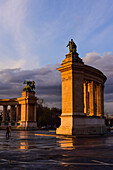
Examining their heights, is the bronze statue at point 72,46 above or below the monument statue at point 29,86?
above

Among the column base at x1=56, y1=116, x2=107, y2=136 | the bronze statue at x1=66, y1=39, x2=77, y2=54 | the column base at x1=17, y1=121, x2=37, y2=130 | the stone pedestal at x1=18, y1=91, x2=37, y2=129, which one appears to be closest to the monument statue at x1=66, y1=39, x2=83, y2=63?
the bronze statue at x1=66, y1=39, x2=77, y2=54

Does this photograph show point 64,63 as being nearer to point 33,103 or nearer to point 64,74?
point 64,74

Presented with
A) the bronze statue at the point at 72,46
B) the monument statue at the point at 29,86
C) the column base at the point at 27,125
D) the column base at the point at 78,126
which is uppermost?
the bronze statue at the point at 72,46

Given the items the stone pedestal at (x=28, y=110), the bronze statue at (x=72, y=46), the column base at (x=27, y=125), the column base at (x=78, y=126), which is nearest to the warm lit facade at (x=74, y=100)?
the column base at (x=78, y=126)

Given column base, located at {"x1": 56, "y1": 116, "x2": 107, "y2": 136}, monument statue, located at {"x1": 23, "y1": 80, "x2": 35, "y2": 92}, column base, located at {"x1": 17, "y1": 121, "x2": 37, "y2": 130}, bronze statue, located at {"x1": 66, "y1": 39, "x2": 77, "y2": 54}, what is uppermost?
bronze statue, located at {"x1": 66, "y1": 39, "x2": 77, "y2": 54}

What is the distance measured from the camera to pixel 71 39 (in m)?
46.0

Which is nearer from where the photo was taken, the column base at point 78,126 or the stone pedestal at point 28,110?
the column base at point 78,126

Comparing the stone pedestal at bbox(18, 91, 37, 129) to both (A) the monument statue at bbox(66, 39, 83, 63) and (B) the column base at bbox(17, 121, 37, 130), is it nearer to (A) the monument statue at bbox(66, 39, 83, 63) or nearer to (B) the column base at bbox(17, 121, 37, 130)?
(B) the column base at bbox(17, 121, 37, 130)

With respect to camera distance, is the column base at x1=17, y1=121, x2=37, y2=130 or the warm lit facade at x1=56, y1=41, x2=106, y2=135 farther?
the column base at x1=17, y1=121, x2=37, y2=130

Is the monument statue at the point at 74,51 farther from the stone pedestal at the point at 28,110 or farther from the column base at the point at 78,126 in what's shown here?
the stone pedestal at the point at 28,110

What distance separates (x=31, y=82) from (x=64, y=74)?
42.6 meters

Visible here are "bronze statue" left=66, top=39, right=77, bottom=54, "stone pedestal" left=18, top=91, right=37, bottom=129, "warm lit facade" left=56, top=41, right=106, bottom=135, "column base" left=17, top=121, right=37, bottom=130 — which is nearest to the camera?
"warm lit facade" left=56, top=41, right=106, bottom=135

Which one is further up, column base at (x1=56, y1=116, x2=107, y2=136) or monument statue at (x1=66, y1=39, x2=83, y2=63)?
monument statue at (x1=66, y1=39, x2=83, y2=63)

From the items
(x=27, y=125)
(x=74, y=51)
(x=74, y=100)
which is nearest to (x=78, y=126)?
(x=74, y=100)
